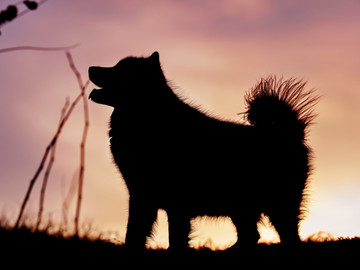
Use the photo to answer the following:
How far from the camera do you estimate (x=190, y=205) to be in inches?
178

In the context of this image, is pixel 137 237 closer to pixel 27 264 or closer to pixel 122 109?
pixel 122 109

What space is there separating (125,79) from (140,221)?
4.93 ft

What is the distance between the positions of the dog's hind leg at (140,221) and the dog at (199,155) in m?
0.01

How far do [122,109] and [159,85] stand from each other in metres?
0.58

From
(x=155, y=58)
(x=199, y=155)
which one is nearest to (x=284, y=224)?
(x=199, y=155)

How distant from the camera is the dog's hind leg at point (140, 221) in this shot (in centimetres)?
434

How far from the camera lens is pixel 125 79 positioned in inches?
176

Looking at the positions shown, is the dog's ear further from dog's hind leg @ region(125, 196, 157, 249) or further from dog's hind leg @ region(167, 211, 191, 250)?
dog's hind leg @ region(167, 211, 191, 250)

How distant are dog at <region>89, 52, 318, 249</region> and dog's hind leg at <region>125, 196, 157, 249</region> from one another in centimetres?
1

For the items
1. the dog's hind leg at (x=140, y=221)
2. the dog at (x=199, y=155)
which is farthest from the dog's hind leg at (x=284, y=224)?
the dog's hind leg at (x=140, y=221)

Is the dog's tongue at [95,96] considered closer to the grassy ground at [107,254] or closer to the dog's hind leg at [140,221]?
the dog's hind leg at [140,221]

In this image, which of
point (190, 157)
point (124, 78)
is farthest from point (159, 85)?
point (190, 157)

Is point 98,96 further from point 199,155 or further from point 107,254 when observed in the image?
point 107,254

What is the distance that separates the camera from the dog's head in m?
4.29
